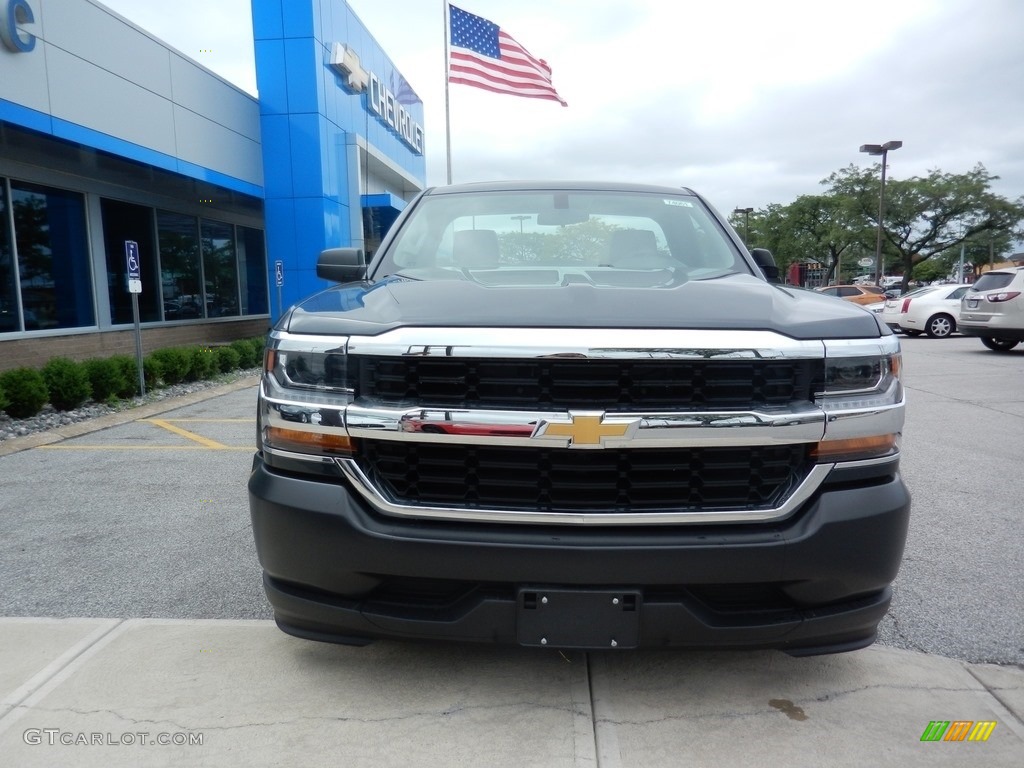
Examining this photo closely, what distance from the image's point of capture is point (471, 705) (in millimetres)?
2402

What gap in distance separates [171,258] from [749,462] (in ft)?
50.9

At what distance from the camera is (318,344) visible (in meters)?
2.16

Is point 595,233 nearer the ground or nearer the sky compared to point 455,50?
nearer the ground

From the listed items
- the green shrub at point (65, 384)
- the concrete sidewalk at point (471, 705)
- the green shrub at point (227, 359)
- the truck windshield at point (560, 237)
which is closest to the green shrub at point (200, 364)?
the green shrub at point (227, 359)

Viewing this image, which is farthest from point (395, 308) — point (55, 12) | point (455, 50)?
point (455, 50)

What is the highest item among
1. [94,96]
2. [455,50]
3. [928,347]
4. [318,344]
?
[455,50]

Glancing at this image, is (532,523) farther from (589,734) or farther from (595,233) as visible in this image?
(595,233)

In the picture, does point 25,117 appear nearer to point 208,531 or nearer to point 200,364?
point 200,364

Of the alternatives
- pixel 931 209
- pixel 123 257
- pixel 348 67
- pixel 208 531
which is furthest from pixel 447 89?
pixel 931 209

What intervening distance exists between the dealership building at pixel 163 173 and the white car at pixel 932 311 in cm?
1476

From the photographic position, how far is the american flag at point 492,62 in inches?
656

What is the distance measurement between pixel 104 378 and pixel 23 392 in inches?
53.5

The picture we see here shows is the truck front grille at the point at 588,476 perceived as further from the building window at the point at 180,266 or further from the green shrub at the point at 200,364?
the building window at the point at 180,266

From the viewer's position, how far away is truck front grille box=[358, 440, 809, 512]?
6.87 ft
